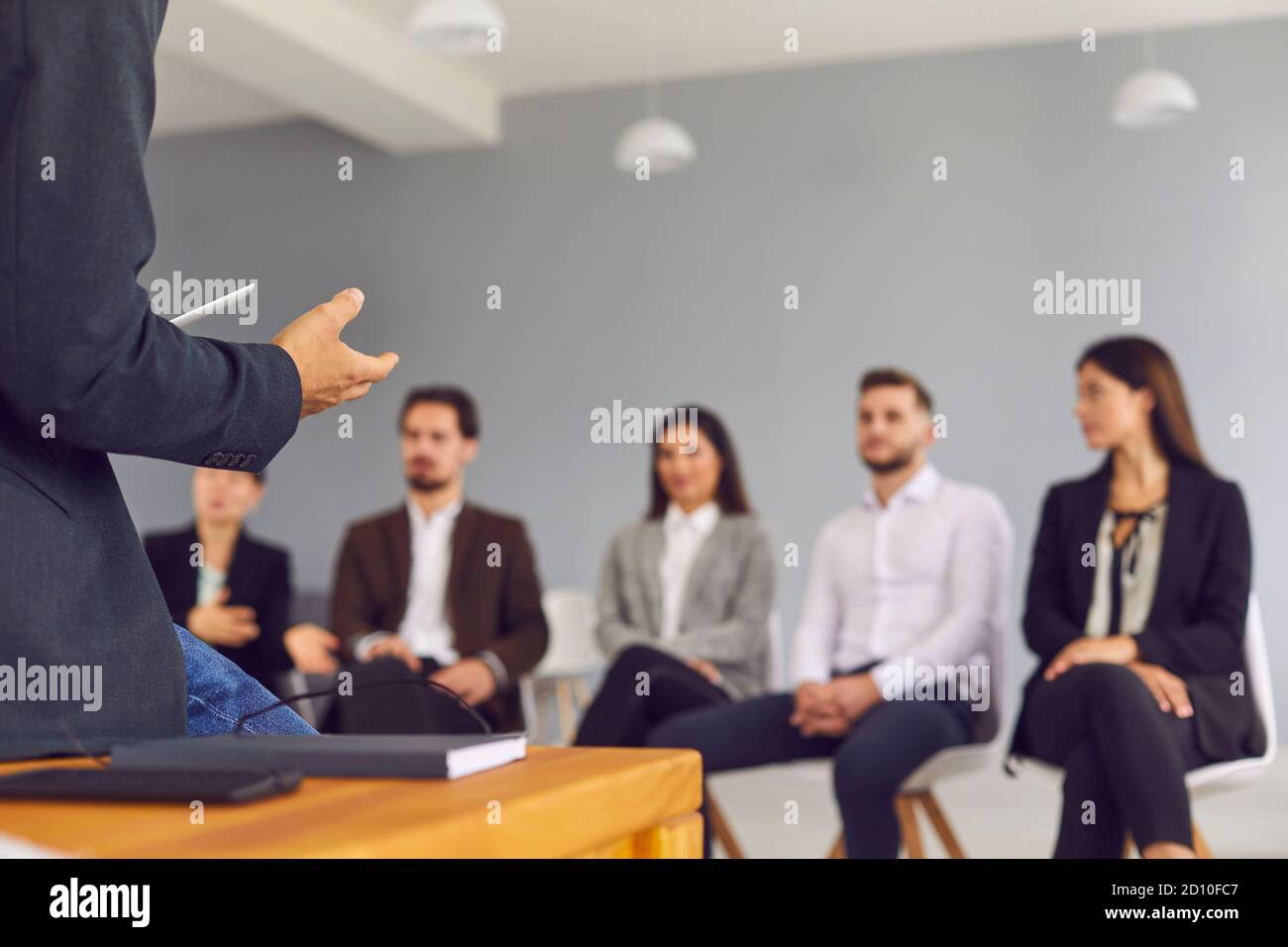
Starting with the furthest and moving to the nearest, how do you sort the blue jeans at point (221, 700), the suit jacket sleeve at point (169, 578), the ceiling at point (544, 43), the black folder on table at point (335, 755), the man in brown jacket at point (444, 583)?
the ceiling at point (544, 43) → the suit jacket sleeve at point (169, 578) → the man in brown jacket at point (444, 583) → the blue jeans at point (221, 700) → the black folder on table at point (335, 755)

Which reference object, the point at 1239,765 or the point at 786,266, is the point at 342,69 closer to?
the point at 786,266

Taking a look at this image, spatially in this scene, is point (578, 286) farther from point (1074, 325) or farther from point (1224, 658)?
point (1224, 658)

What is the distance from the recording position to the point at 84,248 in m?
0.82

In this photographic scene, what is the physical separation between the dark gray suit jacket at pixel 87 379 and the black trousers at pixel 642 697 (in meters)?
2.40

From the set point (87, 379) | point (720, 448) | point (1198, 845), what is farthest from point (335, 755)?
point (720, 448)

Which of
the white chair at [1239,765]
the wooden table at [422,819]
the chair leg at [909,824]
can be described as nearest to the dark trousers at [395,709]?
the chair leg at [909,824]

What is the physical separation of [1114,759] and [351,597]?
2.30 metres

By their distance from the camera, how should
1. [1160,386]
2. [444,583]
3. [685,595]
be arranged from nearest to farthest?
[1160,386] → [685,595] → [444,583]

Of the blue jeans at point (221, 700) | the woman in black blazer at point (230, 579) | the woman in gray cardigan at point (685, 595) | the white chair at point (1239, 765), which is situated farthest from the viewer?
the woman in black blazer at point (230, 579)

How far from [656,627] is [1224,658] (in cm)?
157

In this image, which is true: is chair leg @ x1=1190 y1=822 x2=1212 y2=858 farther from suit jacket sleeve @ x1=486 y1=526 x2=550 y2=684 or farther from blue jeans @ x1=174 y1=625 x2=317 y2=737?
blue jeans @ x1=174 y1=625 x2=317 y2=737

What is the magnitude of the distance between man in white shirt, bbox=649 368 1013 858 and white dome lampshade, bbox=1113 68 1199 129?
2.03m

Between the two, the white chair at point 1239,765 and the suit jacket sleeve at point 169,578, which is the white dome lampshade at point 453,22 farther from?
the white chair at point 1239,765

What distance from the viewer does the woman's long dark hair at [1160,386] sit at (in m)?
3.10
